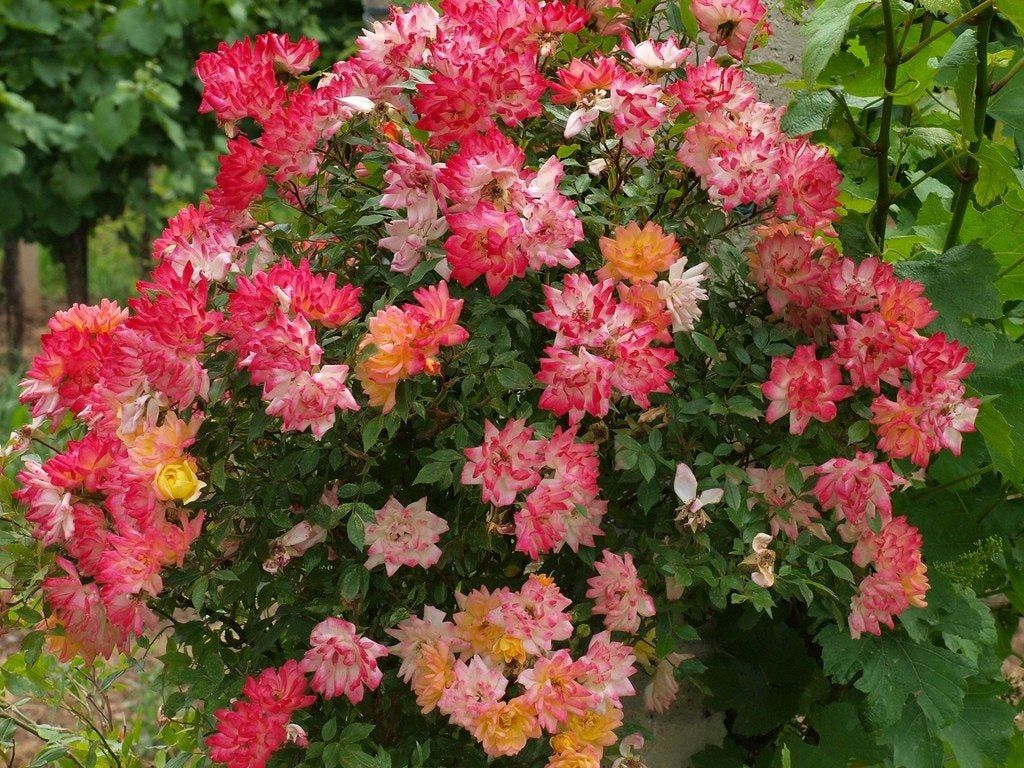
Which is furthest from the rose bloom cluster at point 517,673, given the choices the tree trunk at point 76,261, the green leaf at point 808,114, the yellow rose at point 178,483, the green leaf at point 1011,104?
the tree trunk at point 76,261

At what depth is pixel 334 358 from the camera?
48.1 inches

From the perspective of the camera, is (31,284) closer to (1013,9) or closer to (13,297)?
(13,297)

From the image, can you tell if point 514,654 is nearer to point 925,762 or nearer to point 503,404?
point 503,404

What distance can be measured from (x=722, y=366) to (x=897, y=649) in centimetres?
43

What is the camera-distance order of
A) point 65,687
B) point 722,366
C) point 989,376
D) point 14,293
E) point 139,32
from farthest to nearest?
point 14,293 < point 139,32 < point 65,687 < point 989,376 < point 722,366

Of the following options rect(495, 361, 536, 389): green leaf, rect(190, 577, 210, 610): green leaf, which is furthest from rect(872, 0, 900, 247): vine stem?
rect(190, 577, 210, 610): green leaf

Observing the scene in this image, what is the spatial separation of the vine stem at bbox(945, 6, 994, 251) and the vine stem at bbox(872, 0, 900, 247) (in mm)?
97

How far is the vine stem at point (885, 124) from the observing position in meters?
1.40

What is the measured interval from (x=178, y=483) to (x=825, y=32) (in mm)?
867

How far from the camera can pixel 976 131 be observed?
1.51 meters

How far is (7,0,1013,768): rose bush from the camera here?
1.21 metres

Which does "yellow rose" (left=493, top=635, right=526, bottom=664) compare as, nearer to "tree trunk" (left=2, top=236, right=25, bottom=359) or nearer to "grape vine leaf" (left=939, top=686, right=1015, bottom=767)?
"grape vine leaf" (left=939, top=686, right=1015, bottom=767)

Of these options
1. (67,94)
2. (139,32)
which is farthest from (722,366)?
(67,94)

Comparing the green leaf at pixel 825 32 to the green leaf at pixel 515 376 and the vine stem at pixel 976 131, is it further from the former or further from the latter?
the green leaf at pixel 515 376
